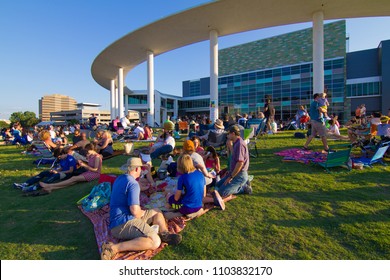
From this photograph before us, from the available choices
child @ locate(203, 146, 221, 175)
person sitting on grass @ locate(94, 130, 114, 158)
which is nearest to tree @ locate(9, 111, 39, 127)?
person sitting on grass @ locate(94, 130, 114, 158)

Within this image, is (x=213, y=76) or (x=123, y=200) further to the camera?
(x=213, y=76)

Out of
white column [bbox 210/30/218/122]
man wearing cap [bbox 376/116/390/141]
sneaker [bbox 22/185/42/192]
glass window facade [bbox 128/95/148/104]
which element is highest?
glass window facade [bbox 128/95/148/104]

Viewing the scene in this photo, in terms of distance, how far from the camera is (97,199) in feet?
13.3

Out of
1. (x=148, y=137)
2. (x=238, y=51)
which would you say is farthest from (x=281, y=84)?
(x=148, y=137)

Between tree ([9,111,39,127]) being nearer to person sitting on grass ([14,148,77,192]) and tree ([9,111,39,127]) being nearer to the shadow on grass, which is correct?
person sitting on grass ([14,148,77,192])

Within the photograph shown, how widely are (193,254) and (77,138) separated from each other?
8149 mm

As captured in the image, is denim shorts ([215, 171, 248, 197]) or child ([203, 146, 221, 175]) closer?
denim shorts ([215, 171, 248, 197])

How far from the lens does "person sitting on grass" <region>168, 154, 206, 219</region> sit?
338 centimetres

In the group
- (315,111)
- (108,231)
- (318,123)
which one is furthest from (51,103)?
(108,231)

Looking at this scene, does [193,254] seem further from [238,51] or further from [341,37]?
[238,51]

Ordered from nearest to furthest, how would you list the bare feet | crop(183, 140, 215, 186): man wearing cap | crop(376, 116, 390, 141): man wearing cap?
crop(183, 140, 215, 186): man wearing cap → the bare feet → crop(376, 116, 390, 141): man wearing cap

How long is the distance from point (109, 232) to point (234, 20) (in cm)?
1937

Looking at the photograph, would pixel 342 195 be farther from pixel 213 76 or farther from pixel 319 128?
pixel 213 76

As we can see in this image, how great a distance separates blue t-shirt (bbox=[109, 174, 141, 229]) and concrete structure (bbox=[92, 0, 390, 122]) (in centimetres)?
1659
